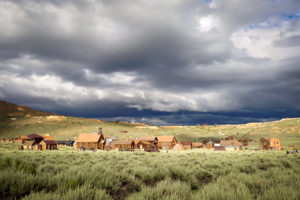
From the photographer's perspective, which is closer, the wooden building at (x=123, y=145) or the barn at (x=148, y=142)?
the wooden building at (x=123, y=145)

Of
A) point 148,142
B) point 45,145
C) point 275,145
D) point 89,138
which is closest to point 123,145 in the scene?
point 148,142

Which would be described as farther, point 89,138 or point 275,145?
point 89,138

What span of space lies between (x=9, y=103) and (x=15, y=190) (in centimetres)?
24481

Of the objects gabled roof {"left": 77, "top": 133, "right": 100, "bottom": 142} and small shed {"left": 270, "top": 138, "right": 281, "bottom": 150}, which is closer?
small shed {"left": 270, "top": 138, "right": 281, "bottom": 150}

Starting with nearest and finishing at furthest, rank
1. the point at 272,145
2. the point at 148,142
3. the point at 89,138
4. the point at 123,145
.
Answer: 1. the point at 272,145
2. the point at 123,145
3. the point at 89,138
4. the point at 148,142

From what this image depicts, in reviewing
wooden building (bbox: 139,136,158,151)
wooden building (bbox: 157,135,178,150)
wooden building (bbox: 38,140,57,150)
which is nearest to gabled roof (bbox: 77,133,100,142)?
wooden building (bbox: 38,140,57,150)

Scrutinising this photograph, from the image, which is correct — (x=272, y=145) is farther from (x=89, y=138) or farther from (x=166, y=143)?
(x=89, y=138)

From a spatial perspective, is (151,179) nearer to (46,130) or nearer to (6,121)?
(46,130)

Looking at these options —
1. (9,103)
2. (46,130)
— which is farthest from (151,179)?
(9,103)

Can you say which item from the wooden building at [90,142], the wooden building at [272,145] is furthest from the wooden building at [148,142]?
the wooden building at [272,145]

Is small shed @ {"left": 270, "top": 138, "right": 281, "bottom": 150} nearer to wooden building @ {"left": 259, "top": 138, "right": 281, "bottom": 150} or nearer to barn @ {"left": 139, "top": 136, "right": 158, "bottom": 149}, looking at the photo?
wooden building @ {"left": 259, "top": 138, "right": 281, "bottom": 150}

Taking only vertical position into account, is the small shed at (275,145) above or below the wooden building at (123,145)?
above

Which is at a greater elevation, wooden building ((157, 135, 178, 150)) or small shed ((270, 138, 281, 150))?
small shed ((270, 138, 281, 150))

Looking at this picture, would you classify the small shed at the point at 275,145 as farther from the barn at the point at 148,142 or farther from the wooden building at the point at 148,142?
the barn at the point at 148,142
